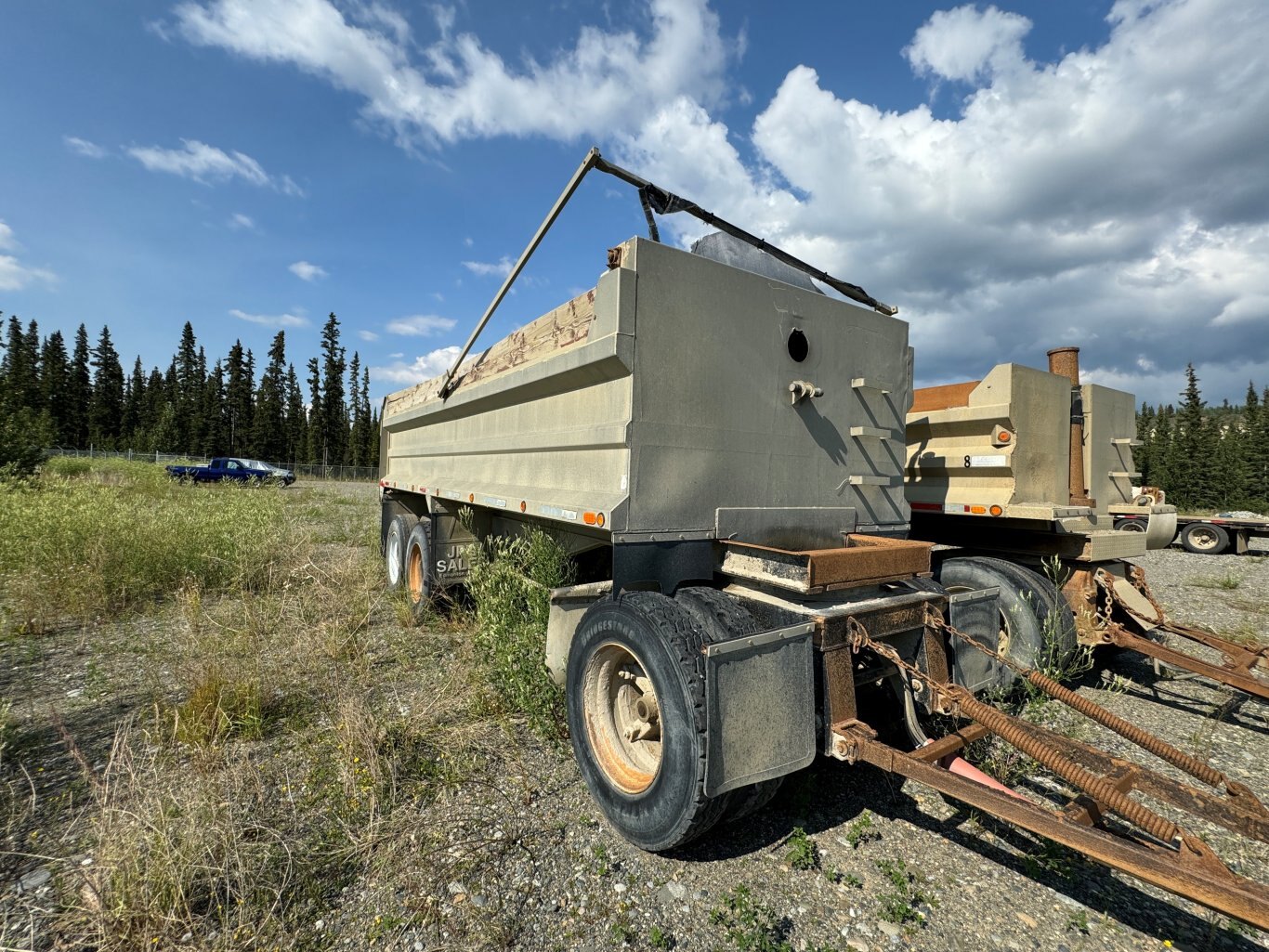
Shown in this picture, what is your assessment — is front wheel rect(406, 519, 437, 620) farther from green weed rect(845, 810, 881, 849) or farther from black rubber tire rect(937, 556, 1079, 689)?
black rubber tire rect(937, 556, 1079, 689)

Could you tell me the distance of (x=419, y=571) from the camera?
6.36m

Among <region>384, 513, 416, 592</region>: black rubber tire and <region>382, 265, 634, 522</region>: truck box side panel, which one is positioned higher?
<region>382, 265, 634, 522</region>: truck box side panel

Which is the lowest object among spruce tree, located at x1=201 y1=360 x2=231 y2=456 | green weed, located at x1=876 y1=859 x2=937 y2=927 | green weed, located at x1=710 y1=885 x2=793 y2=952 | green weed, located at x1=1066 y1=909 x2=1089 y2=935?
green weed, located at x1=1066 y1=909 x2=1089 y2=935

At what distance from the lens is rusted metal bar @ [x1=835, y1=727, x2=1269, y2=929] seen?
58.0 inches

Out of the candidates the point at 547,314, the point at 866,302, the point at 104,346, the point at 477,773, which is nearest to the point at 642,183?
the point at 547,314

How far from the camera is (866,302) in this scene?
4023 mm

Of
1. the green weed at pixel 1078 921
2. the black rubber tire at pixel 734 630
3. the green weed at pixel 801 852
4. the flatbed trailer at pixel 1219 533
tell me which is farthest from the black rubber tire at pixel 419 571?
the flatbed trailer at pixel 1219 533

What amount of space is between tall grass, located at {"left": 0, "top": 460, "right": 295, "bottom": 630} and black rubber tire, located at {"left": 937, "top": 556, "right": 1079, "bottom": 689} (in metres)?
7.33

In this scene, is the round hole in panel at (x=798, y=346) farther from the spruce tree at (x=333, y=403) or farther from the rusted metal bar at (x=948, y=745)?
the spruce tree at (x=333, y=403)

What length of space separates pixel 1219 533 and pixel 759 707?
1912cm

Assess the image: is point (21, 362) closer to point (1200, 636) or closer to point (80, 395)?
point (80, 395)

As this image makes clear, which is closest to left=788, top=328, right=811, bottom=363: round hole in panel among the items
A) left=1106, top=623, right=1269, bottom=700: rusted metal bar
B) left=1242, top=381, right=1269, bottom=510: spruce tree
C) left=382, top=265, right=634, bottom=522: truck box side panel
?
left=382, top=265, right=634, bottom=522: truck box side panel

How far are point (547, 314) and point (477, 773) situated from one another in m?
2.71

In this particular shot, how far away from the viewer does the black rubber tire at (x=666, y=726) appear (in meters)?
2.22
